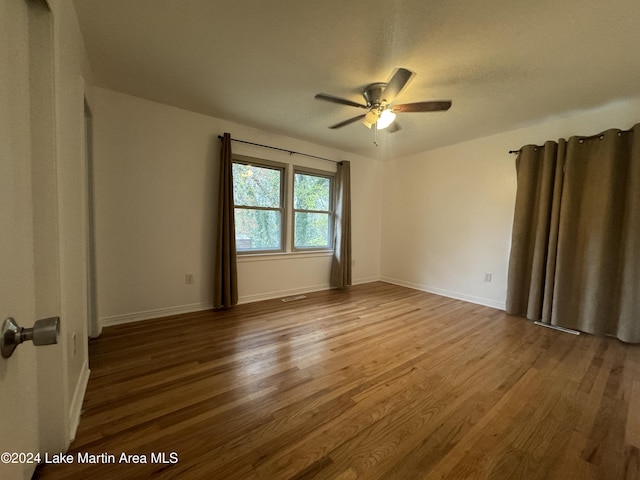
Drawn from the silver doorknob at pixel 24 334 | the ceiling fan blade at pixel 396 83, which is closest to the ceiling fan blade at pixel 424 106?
the ceiling fan blade at pixel 396 83

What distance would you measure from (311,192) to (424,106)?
223 centimetres

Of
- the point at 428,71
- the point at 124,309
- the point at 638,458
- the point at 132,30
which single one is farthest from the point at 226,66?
the point at 638,458

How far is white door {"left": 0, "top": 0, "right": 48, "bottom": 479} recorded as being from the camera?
1.75ft

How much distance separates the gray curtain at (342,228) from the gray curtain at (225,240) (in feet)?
5.65

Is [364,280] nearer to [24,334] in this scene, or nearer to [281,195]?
[281,195]

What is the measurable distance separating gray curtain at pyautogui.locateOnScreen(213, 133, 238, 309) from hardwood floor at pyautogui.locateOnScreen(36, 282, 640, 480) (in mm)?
495

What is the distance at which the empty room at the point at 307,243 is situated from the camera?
1155 millimetres

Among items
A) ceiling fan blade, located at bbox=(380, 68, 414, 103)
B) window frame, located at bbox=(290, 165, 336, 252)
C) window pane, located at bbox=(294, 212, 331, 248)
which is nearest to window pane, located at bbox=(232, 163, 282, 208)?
window frame, located at bbox=(290, 165, 336, 252)

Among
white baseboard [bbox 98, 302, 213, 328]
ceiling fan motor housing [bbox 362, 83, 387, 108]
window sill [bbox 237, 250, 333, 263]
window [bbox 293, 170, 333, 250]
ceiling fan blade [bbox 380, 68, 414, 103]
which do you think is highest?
ceiling fan motor housing [bbox 362, 83, 387, 108]

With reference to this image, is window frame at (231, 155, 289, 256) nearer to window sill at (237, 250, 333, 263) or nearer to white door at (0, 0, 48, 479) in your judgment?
window sill at (237, 250, 333, 263)

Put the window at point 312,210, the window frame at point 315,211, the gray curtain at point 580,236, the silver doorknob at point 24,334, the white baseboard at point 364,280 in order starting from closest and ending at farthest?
the silver doorknob at point 24,334, the gray curtain at point 580,236, the window frame at point 315,211, the window at point 312,210, the white baseboard at point 364,280

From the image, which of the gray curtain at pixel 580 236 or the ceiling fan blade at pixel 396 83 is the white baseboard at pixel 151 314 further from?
the gray curtain at pixel 580 236

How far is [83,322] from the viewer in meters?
1.68

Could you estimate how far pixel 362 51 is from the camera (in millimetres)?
1888
